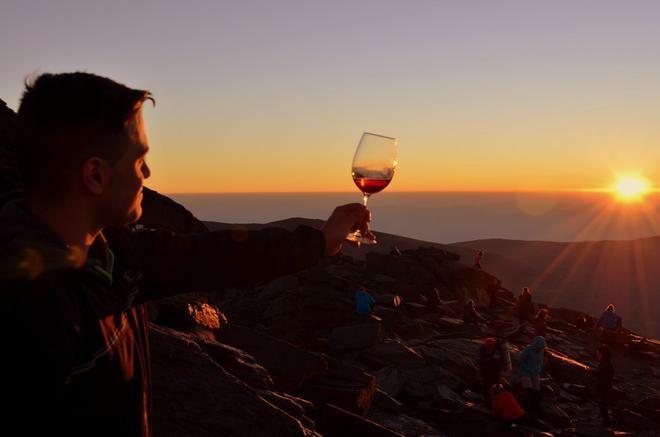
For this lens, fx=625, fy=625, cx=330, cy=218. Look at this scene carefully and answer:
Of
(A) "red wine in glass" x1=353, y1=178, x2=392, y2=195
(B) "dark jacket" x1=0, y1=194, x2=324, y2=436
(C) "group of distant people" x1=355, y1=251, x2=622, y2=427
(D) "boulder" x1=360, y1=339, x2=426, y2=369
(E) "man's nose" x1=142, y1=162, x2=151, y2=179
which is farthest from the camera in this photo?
(D) "boulder" x1=360, y1=339, x2=426, y2=369

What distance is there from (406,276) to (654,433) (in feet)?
51.4

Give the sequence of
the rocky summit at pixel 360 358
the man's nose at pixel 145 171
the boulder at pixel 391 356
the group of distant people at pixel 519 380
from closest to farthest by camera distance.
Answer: the man's nose at pixel 145 171
the rocky summit at pixel 360 358
the group of distant people at pixel 519 380
the boulder at pixel 391 356

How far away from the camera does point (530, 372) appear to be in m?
12.6

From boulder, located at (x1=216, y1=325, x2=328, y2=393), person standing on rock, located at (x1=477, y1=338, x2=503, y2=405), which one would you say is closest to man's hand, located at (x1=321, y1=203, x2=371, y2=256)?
boulder, located at (x1=216, y1=325, x2=328, y2=393)

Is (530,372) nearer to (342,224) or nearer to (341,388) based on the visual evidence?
(341,388)

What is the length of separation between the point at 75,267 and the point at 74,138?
1.32 feet

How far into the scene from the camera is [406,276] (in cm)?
2941

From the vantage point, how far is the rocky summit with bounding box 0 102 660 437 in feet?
17.1

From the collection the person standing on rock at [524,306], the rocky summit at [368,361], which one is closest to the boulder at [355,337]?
the rocky summit at [368,361]

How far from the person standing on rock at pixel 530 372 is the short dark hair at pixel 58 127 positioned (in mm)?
11777

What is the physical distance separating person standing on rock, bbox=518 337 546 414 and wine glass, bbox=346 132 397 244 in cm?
990

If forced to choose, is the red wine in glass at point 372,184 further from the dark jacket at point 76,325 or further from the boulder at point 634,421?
the boulder at point 634,421

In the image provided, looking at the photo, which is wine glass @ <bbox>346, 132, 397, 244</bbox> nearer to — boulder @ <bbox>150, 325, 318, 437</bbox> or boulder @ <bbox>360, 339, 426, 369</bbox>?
boulder @ <bbox>150, 325, 318, 437</bbox>

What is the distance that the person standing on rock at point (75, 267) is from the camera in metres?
1.70
